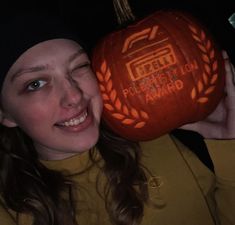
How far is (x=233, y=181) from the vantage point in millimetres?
1498

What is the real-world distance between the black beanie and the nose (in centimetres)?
19

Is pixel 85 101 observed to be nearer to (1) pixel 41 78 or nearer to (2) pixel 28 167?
(1) pixel 41 78

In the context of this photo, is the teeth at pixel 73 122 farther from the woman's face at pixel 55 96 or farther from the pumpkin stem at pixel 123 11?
the pumpkin stem at pixel 123 11

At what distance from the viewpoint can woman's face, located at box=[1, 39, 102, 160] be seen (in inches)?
52.0

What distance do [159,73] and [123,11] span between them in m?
0.37

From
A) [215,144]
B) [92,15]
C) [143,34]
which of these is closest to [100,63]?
[143,34]

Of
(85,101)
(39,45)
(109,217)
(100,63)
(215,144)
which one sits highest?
(39,45)

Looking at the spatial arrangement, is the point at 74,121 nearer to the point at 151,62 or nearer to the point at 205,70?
the point at 151,62

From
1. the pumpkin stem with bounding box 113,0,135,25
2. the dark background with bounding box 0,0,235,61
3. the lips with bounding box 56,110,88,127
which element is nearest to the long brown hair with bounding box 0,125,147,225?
the lips with bounding box 56,110,88,127

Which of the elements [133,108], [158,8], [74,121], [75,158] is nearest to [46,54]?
[74,121]

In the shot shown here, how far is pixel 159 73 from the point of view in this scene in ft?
4.21

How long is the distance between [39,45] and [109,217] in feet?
2.46

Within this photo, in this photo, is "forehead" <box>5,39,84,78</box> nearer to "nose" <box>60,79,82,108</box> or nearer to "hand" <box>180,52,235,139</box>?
"nose" <box>60,79,82,108</box>

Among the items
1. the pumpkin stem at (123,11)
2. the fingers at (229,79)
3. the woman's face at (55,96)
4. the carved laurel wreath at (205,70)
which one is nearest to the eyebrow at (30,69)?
the woman's face at (55,96)
